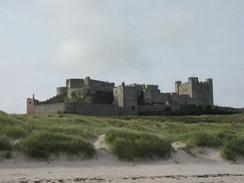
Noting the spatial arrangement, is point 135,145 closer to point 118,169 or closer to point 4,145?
point 118,169

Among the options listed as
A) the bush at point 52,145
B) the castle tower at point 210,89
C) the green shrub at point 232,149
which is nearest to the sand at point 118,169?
the bush at point 52,145

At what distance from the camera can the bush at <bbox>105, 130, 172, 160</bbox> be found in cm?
1617

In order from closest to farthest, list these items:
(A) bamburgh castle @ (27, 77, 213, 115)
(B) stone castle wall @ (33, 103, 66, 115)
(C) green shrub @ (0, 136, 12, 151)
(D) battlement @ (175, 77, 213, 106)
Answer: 1. (C) green shrub @ (0, 136, 12, 151)
2. (B) stone castle wall @ (33, 103, 66, 115)
3. (A) bamburgh castle @ (27, 77, 213, 115)
4. (D) battlement @ (175, 77, 213, 106)

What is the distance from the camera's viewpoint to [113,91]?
87.8m

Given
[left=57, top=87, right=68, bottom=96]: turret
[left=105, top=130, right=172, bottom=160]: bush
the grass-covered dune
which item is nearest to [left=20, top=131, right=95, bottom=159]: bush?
the grass-covered dune

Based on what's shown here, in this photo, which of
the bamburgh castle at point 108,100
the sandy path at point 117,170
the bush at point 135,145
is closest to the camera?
the sandy path at point 117,170

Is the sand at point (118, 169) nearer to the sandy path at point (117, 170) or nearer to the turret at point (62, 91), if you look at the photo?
the sandy path at point (117, 170)

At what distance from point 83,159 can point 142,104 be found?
234 feet

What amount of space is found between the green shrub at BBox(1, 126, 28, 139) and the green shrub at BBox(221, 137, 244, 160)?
717 centimetres

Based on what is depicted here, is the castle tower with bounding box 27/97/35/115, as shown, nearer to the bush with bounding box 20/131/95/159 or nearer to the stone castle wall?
the stone castle wall

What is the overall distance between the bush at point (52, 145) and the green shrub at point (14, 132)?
532mm

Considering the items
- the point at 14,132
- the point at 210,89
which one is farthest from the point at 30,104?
the point at 14,132

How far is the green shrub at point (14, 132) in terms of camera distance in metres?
15.9

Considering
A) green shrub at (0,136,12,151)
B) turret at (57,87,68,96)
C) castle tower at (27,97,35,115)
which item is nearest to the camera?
green shrub at (0,136,12,151)
